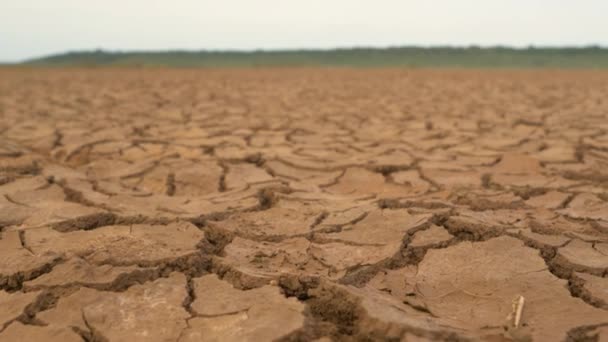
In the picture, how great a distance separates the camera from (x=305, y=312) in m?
1.07

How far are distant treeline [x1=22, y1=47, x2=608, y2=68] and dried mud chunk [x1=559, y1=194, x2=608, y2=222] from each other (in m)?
16.4

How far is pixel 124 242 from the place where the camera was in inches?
57.6

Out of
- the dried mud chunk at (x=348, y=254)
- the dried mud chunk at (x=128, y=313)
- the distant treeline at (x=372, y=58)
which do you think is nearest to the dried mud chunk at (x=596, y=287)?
the dried mud chunk at (x=348, y=254)

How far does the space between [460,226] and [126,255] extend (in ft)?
2.90

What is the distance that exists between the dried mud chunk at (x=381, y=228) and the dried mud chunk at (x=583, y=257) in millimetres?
374

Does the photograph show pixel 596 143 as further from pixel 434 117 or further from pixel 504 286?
pixel 504 286

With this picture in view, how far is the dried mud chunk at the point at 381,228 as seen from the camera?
5.04 ft

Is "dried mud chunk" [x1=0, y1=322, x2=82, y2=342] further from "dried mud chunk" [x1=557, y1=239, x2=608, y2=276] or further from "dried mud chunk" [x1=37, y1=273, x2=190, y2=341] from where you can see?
"dried mud chunk" [x1=557, y1=239, x2=608, y2=276]

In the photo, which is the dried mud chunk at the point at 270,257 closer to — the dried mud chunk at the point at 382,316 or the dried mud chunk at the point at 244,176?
the dried mud chunk at the point at 382,316

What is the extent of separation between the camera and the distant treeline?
18.6 metres

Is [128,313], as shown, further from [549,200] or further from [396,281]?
[549,200]

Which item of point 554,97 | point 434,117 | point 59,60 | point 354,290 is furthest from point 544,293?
point 59,60

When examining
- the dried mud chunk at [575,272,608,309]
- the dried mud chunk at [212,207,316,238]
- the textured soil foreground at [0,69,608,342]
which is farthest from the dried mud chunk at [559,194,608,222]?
the dried mud chunk at [212,207,316,238]

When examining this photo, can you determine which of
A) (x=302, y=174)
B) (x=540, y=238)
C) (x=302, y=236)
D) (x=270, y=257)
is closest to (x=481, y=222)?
(x=540, y=238)
